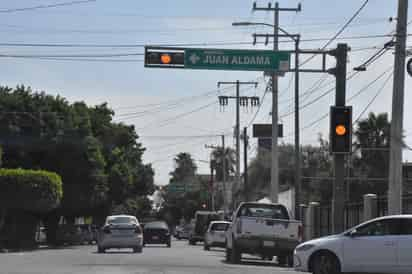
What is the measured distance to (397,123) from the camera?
2352cm

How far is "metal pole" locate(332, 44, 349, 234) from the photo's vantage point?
25297 mm

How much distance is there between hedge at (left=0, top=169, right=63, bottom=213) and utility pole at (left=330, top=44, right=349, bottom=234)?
21.2 metres

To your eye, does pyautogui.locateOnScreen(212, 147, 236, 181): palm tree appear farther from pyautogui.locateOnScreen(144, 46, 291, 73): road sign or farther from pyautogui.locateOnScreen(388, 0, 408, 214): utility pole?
pyautogui.locateOnScreen(388, 0, 408, 214): utility pole

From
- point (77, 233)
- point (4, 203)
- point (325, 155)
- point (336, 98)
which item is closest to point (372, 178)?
point (325, 155)

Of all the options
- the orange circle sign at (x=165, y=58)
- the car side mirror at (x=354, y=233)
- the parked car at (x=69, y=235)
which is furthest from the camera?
the parked car at (x=69, y=235)

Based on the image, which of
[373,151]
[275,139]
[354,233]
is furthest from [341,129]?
[373,151]

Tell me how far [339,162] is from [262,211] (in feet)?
11.5

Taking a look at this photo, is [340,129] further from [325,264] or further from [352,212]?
[352,212]

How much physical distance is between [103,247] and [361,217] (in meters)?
10.5

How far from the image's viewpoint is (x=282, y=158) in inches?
3418

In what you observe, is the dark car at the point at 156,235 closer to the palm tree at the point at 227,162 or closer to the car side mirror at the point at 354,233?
the car side mirror at the point at 354,233

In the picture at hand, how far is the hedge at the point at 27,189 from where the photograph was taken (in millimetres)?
42719

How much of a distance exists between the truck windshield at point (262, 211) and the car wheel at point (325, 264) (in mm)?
7854

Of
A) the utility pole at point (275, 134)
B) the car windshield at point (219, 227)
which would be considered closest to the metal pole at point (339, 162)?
the utility pole at point (275, 134)
